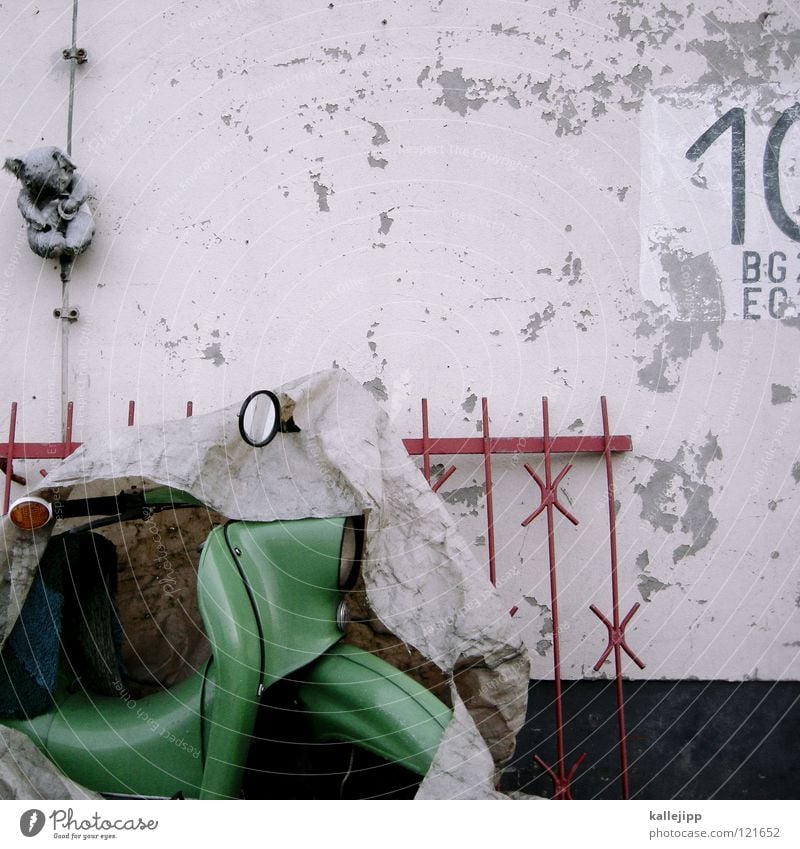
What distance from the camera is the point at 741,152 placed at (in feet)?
8.74

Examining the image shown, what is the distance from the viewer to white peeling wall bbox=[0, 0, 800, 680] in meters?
2.55

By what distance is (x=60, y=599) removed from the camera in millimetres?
1950

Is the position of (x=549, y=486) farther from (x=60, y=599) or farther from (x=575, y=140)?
(x=60, y=599)

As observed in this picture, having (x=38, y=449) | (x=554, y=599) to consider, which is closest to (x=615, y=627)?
(x=554, y=599)

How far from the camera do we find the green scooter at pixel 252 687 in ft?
5.89

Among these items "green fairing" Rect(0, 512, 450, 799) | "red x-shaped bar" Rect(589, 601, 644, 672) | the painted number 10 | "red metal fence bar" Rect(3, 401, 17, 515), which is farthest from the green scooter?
the painted number 10

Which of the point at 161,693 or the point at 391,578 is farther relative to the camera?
the point at 161,693

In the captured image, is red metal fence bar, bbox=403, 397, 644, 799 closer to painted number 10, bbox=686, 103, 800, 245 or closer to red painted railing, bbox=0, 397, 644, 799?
red painted railing, bbox=0, 397, 644, 799

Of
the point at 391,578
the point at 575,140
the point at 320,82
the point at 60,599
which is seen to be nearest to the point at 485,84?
the point at 575,140

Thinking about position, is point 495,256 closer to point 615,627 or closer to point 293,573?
point 615,627

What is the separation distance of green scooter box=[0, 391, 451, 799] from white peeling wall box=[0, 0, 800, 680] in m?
0.75

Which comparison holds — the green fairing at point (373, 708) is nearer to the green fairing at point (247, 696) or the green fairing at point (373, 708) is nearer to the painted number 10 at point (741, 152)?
the green fairing at point (247, 696)

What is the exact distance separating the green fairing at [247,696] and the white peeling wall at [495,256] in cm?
77

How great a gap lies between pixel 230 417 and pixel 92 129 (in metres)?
1.36
